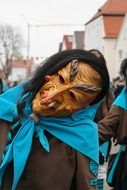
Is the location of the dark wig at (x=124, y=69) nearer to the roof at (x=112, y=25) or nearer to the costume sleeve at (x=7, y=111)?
the costume sleeve at (x=7, y=111)

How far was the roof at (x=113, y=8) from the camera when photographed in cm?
6074

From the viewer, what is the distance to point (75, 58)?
2756 mm

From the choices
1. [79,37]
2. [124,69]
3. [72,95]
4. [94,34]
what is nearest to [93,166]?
[72,95]

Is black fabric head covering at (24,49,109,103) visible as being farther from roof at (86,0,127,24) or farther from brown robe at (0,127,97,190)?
roof at (86,0,127,24)

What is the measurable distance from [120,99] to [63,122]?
221cm

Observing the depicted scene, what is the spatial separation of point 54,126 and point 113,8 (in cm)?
6013

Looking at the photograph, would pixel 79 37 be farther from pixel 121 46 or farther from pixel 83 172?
pixel 83 172

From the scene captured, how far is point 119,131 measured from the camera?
4836 mm

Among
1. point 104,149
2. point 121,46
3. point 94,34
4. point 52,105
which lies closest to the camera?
point 52,105

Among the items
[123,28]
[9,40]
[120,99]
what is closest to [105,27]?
[123,28]

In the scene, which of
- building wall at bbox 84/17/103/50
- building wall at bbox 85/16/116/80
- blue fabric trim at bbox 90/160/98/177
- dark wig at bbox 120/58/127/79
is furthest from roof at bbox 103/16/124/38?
blue fabric trim at bbox 90/160/98/177

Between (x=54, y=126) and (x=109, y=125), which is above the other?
(x=54, y=126)

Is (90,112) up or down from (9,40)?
up

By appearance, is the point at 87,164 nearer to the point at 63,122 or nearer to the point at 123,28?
the point at 63,122
